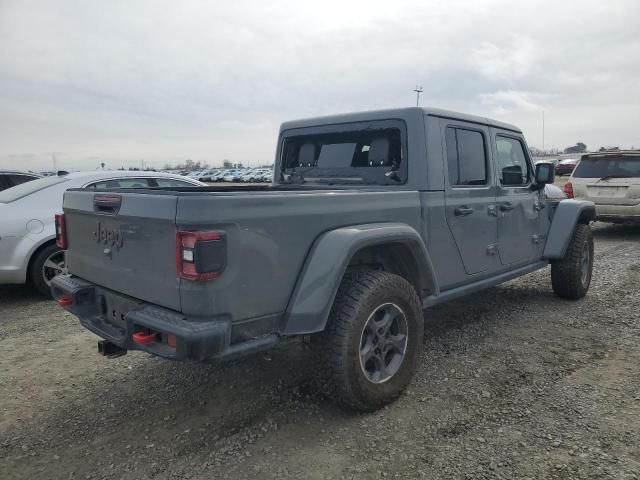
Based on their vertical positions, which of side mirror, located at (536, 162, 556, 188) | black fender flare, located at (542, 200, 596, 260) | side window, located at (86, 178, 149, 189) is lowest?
black fender flare, located at (542, 200, 596, 260)

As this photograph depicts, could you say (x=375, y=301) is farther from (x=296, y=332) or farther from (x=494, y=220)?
(x=494, y=220)

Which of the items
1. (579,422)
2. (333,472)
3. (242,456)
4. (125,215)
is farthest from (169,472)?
(579,422)

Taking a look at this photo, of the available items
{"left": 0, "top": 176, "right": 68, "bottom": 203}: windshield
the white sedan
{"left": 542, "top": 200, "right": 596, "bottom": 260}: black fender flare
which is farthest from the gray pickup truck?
{"left": 0, "top": 176, "right": 68, "bottom": 203}: windshield

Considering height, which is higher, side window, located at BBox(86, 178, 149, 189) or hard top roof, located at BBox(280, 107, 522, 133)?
hard top roof, located at BBox(280, 107, 522, 133)

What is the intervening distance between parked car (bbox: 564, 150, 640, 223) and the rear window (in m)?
7.47

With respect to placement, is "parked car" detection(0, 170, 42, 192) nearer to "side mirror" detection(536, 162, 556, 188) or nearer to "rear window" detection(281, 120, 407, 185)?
"rear window" detection(281, 120, 407, 185)

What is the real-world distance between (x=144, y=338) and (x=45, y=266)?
3813 millimetres

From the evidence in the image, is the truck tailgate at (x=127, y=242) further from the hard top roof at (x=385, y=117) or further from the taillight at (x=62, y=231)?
the hard top roof at (x=385, y=117)

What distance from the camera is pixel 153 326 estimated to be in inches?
98.7

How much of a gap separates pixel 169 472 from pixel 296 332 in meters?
0.97

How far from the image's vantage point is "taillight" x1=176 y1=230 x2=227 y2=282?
235cm

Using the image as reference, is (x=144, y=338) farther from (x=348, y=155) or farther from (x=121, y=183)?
(x=121, y=183)

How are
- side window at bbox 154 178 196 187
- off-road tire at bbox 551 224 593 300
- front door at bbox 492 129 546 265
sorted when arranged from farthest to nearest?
side window at bbox 154 178 196 187
off-road tire at bbox 551 224 593 300
front door at bbox 492 129 546 265

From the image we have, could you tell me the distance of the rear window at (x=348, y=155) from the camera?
3.83 m
